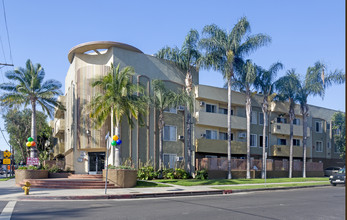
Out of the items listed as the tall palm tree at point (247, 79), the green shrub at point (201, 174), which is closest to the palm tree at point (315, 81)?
the tall palm tree at point (247, 79)

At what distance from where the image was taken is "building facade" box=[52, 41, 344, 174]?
103 feet

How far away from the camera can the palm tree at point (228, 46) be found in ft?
109

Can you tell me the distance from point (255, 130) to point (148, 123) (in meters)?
14.0

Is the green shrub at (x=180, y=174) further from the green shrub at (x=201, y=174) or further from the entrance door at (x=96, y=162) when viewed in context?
the entrance door at (x=96, y=162)

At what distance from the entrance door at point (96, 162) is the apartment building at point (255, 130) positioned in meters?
8.75

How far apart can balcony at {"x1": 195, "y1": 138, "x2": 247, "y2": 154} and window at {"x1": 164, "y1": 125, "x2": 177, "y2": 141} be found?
8.24 feet

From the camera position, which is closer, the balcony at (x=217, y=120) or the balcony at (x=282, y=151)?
the balcony at (x=217, y=120)

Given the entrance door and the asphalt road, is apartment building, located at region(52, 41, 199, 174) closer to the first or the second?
the entrance door

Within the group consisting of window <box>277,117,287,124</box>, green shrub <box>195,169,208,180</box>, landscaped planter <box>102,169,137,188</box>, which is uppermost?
window <box>277,117,287,124</box>

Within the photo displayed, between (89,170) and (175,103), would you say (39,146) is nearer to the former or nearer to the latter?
(89,170)

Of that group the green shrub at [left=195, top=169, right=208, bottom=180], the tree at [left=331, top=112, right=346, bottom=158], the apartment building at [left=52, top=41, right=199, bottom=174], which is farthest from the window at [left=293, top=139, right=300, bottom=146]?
the green shrub at [left=195, top=169, right=208, bottom=180]

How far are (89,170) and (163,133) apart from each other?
23.3ft

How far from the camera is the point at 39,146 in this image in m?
55.0

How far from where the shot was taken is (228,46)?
33.4 metres
